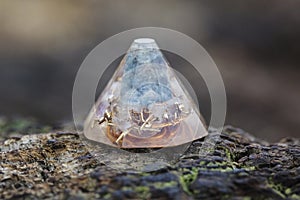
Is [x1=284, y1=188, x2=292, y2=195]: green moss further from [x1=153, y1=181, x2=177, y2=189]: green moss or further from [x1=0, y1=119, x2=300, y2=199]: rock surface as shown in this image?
[x1=153, y1=181, x2=177, y2=189]: green moss

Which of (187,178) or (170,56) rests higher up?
(170,56)

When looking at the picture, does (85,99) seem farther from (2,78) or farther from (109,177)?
(2,78)

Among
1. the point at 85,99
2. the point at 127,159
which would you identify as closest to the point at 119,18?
the point at 85,99

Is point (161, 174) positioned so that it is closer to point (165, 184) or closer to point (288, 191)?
point (165, 184)

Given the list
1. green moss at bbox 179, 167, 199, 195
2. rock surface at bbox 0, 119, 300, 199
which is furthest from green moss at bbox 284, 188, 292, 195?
green moss at bbox 179, 167, 199, 195

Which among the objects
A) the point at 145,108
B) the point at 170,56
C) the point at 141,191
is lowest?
the point at 141,191

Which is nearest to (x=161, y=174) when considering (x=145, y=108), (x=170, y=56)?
(x=145, y=108)
